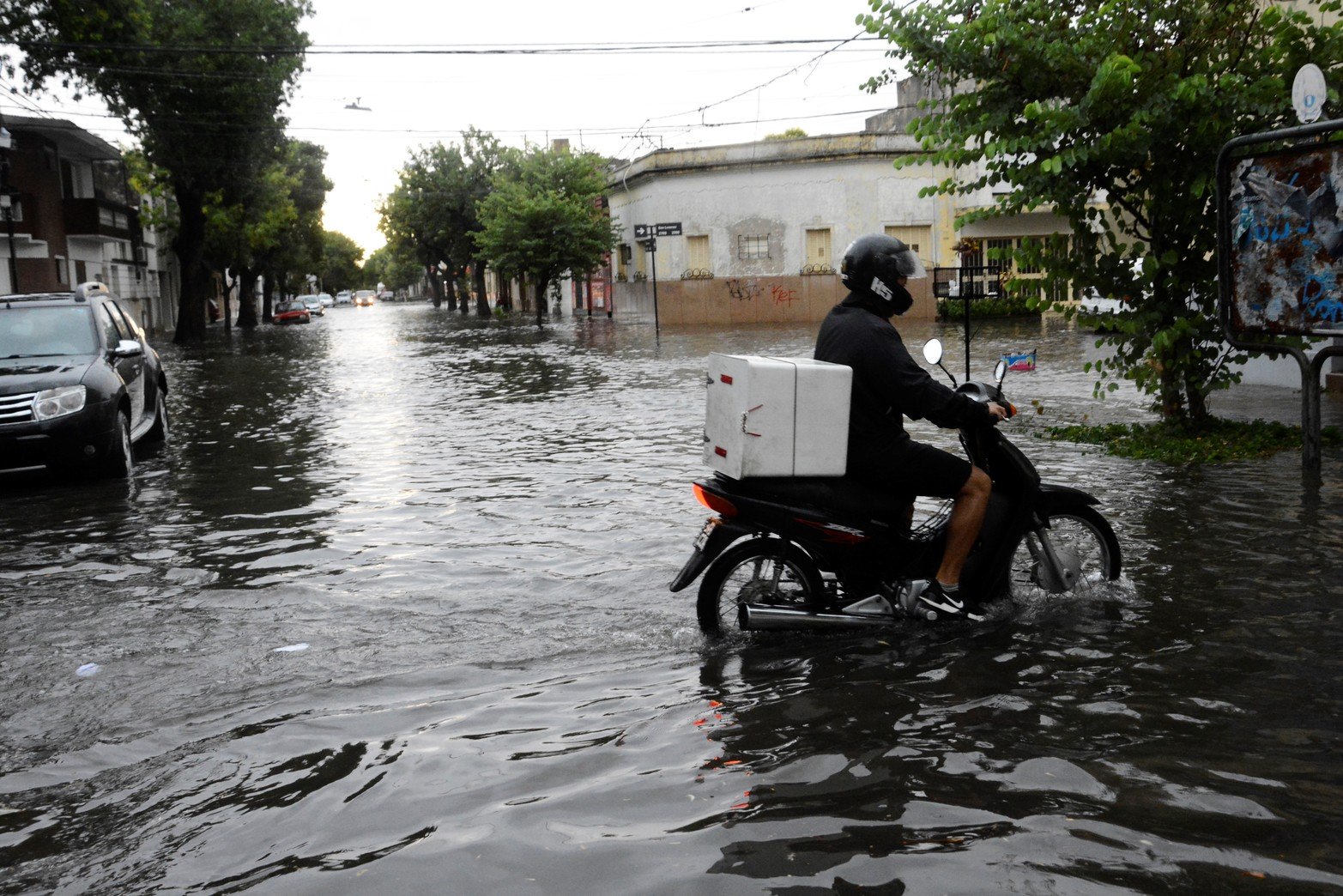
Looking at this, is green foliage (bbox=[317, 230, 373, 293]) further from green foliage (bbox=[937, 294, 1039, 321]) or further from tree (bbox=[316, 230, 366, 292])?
green foliage (bbox=[937, 294, 1039, 321])

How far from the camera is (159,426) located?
45.3 feet

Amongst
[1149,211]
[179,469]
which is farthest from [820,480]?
[179,469]

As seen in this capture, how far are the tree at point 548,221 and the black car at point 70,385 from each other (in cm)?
3639

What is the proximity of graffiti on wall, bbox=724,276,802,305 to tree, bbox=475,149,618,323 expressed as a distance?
720cm

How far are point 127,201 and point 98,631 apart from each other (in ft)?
178

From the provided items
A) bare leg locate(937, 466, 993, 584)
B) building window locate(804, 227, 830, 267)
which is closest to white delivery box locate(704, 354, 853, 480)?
bare leg locate(937, 466, 993, 584)

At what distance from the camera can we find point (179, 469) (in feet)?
39.0

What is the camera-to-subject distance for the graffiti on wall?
153 ft

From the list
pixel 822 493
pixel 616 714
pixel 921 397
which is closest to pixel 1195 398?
pixel 921 397

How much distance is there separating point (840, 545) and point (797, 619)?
0.37m

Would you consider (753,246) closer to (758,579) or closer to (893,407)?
(893,407)

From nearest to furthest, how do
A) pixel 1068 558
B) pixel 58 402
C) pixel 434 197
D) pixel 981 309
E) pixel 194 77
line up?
pixel 1068 558
pixel 58 402
pixel 194 77
pixel 981 309
pixel 434 197

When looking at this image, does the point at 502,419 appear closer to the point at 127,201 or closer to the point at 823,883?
the point at 823,883

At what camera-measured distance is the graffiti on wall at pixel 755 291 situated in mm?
46625
